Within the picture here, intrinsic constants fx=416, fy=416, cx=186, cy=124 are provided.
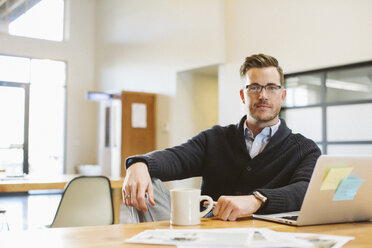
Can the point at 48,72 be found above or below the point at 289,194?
above

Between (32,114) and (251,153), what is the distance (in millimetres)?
7364

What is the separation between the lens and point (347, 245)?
0.91m

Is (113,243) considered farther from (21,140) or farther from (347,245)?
(21,140)

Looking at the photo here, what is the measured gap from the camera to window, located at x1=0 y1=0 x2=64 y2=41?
830cm

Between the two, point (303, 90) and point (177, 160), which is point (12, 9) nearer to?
point (303, 90)

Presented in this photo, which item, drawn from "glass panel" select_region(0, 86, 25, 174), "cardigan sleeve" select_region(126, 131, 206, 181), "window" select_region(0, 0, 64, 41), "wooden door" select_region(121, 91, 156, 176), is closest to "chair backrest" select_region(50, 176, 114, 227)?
"cardigan sleeve" select_region(126, 131, 206, 181)

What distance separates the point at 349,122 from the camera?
439 cm

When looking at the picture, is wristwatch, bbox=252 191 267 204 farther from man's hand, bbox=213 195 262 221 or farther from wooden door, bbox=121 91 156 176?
wooden door, bbox=121 91 156 176

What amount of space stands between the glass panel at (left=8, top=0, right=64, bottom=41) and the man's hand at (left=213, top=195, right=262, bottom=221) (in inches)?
320

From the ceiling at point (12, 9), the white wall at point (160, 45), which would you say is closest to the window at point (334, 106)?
the white wall at point (160, 45)

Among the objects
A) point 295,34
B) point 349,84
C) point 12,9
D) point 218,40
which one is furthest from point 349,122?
point 12,9

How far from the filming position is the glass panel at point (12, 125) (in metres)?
8.02

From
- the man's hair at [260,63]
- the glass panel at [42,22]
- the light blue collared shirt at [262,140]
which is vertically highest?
the glass panel at [42,22]

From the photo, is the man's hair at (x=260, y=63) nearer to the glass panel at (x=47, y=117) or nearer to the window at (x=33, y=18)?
the glass panel at (x=47, y=117)
